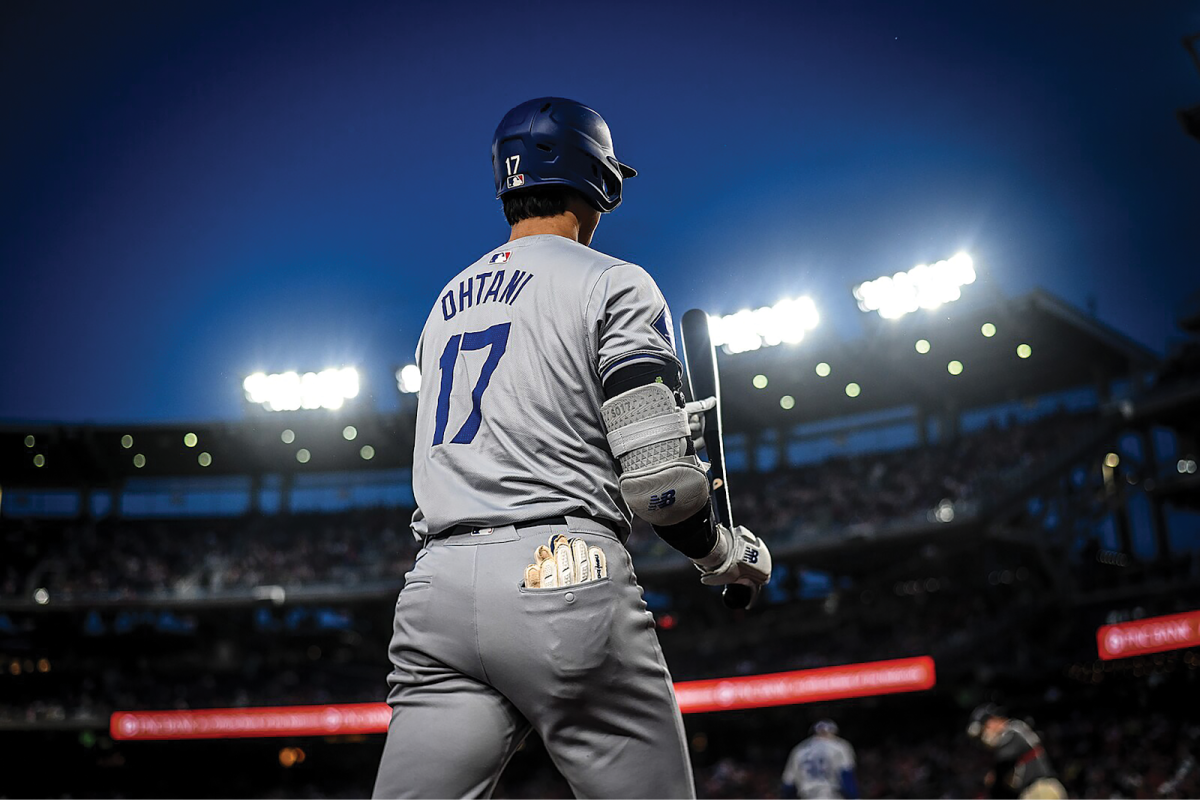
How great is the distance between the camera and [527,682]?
226 cm

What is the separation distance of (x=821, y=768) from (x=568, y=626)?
9.97 m

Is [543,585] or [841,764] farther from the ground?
[543,585]

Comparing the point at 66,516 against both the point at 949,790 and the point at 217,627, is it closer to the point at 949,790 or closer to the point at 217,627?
the point at 217,627

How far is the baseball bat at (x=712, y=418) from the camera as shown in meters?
2.93

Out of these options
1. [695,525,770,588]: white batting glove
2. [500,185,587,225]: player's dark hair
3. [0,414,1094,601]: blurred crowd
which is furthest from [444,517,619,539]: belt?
[0,414,1094,601]: blurred crowd

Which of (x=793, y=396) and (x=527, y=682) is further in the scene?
(x=793, y=396)

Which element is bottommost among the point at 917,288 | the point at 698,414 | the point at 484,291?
the point at 698,414

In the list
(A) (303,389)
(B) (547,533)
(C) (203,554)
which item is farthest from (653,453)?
(A) (303,389)

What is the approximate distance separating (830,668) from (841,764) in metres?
15.8

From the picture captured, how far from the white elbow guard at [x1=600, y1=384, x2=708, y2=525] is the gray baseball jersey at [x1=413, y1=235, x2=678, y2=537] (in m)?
0.10

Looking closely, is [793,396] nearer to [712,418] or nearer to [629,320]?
[712,418]

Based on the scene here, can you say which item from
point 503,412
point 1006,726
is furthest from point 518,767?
point 503,412

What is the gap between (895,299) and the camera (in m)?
32.0

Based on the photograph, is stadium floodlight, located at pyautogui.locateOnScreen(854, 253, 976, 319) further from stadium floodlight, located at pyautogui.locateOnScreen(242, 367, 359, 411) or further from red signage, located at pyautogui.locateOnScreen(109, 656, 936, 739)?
stadium floodlight, located at pyautogui.locateOnScreen(242, 367, 359, 411)
